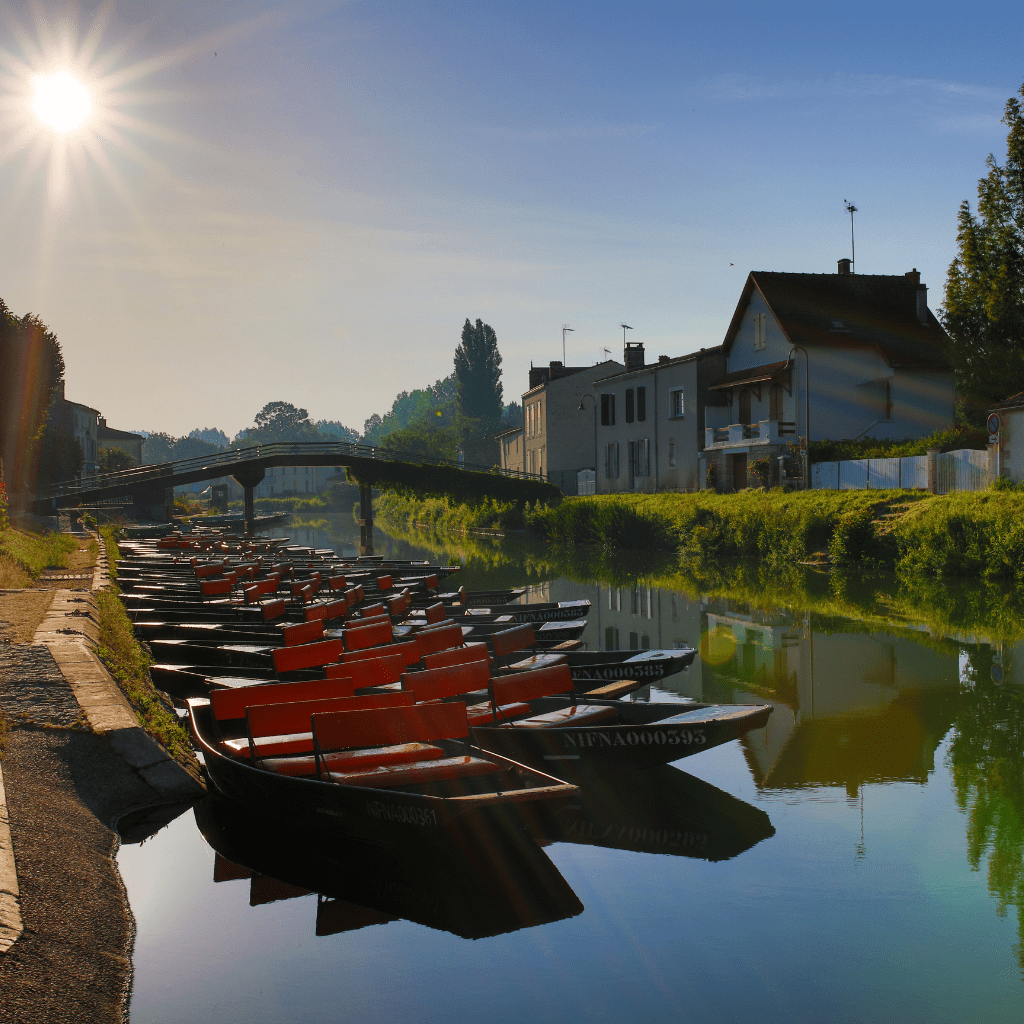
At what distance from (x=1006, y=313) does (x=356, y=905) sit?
33184 mm

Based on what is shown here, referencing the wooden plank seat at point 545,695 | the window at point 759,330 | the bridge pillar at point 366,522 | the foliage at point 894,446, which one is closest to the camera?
the wooden plank seat at point 545,695

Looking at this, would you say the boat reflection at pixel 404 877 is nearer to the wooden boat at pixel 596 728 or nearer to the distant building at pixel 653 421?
the wooden boat at pixel 596 728

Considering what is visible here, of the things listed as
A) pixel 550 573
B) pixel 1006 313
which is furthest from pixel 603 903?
pixel 1006 313

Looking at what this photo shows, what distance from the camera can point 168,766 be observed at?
27.9 feet

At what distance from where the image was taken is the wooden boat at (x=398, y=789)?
646 centimetres

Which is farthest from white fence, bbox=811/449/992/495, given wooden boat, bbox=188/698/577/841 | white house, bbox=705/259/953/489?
wooden boat, bbox=188/698/577/841

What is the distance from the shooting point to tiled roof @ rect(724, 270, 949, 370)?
38000 millimetres

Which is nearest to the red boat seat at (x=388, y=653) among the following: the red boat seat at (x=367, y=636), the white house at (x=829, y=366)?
the red boat seat at (x=367, y=636)

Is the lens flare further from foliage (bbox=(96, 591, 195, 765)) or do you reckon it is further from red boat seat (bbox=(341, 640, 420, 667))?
foliage (bbox=(96, 591, 195, 765))

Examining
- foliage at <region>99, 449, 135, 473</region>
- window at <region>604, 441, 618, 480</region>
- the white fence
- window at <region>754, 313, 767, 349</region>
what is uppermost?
window at <region>754, 313, 767, 349</region>

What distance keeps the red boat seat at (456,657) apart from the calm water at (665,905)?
201 cm

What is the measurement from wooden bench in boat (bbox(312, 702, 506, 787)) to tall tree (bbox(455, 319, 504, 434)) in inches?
4463

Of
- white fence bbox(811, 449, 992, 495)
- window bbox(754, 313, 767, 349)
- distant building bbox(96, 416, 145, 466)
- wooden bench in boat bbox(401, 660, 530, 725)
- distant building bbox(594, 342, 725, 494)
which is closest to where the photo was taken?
wooden bench in boat bbox(401, 660, 530, 725)

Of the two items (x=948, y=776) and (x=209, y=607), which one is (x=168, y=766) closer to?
(x=948, y=776)
